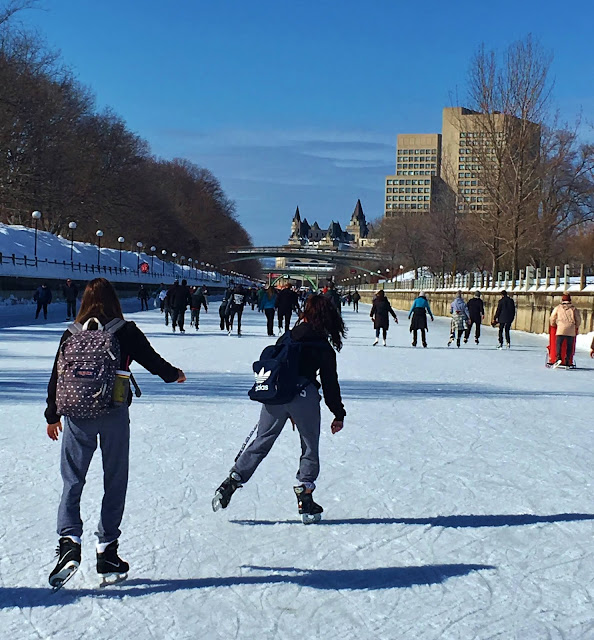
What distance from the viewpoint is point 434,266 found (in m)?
74.2

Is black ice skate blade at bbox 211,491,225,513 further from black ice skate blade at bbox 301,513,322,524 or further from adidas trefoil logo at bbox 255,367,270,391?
adidas trefoil logo at bbox 255,367,270,391

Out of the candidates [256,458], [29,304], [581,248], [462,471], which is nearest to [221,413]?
[462,471]

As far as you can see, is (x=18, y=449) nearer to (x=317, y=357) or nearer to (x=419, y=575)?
(x=317, y=357)

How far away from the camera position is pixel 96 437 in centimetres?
370

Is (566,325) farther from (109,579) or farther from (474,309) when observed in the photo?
(109,579)

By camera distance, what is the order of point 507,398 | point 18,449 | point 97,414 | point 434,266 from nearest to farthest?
point 97,414 < point 18,449 < point 507,398 < point 434,266

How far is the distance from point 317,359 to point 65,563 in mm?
1591

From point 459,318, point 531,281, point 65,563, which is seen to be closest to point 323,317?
point 65,563

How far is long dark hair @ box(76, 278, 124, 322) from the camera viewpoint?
12.1 ft

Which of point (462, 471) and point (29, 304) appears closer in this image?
point (462, 471)

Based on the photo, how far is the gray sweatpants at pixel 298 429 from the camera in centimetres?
455

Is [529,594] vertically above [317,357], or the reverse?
[317,357]

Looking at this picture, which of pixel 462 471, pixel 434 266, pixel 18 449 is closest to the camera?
pixel 462 471

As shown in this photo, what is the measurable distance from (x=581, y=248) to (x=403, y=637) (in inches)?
2107
